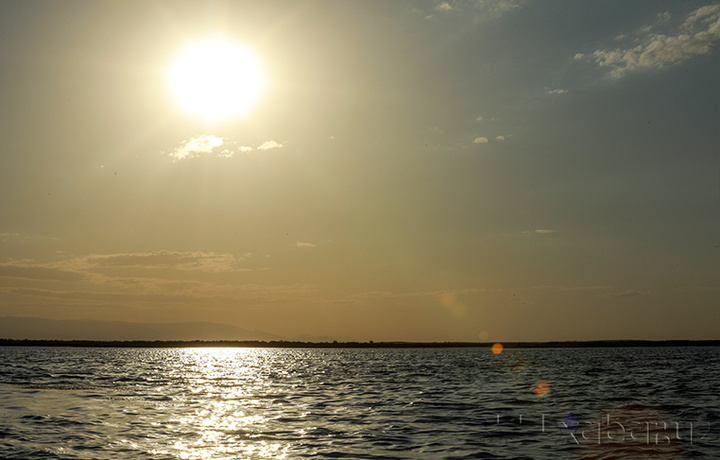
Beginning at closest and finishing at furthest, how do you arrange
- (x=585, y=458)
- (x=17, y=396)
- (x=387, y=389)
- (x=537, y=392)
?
(x=585, y=458), (x=17, y=396), (x=537, y=392), (x=387, y=389)

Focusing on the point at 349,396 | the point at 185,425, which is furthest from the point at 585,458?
the point at 349,396

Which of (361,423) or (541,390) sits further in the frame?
(541,390)

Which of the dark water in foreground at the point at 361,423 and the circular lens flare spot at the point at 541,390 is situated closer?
the dark water in foreground at the point at 361,423

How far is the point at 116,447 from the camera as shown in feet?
83.2

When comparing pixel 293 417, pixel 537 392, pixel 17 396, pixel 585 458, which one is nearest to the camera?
pixel 585 458

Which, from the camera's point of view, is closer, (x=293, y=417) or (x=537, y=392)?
(x=293, y=417)

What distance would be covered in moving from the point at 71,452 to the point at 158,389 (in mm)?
31035

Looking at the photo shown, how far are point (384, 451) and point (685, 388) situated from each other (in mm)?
37797

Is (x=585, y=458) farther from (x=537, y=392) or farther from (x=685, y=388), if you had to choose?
(x=685, y=388)

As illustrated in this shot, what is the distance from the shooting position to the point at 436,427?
99.9 ft

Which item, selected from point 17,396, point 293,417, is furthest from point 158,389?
point 293,417

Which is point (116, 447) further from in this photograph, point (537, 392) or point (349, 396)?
point (537, 392)

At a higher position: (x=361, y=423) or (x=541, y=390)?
(x=361, y=423)

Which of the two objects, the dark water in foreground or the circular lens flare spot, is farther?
the circular lens flare spot
